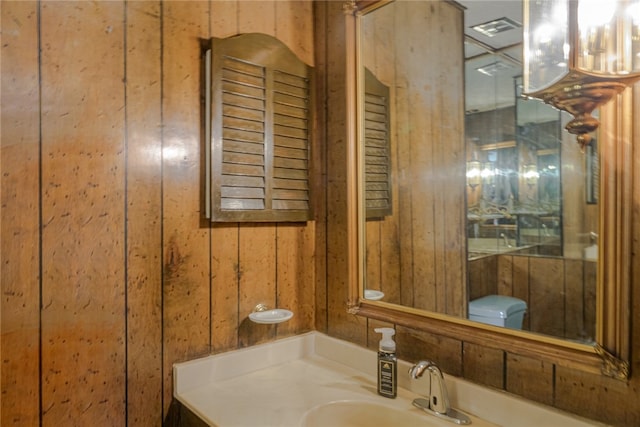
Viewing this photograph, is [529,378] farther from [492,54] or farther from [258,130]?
[258,130]

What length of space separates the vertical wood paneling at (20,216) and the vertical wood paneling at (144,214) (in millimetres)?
202

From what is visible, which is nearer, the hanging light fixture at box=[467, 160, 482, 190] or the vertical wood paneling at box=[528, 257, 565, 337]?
the vertical wood paneling at box=[528, 257, 565, 337]

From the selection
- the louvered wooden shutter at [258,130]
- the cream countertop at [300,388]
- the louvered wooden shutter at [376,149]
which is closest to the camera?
the cream countertop at [300,388]

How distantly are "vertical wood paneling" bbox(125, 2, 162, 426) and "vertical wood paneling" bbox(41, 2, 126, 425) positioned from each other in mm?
23

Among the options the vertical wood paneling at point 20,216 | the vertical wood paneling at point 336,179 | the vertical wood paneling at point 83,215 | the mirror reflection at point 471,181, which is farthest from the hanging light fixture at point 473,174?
the vertical wood paneling at point 20,216

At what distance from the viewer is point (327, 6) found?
4.69ft

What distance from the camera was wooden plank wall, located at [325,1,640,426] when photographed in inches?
30.3

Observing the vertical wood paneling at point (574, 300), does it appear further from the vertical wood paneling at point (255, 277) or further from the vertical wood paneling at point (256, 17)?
the vertical wood paneling at point (256, 17)

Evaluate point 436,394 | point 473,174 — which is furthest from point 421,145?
point 436,394

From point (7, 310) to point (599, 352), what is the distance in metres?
1.25

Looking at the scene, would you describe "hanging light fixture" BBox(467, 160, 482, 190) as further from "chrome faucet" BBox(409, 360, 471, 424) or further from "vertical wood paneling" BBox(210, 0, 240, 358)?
"vertical wood paneling" BBox(210, 0, 240, 358)

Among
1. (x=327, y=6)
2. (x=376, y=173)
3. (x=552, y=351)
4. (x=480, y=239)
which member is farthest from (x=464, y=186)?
(x=327, y=6)

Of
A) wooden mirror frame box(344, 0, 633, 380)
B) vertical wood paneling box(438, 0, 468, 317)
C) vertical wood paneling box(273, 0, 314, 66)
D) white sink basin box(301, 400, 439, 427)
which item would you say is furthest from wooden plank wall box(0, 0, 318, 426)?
wooden mirror frame box(344, 0, 633, 380)

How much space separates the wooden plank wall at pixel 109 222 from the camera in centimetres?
91
